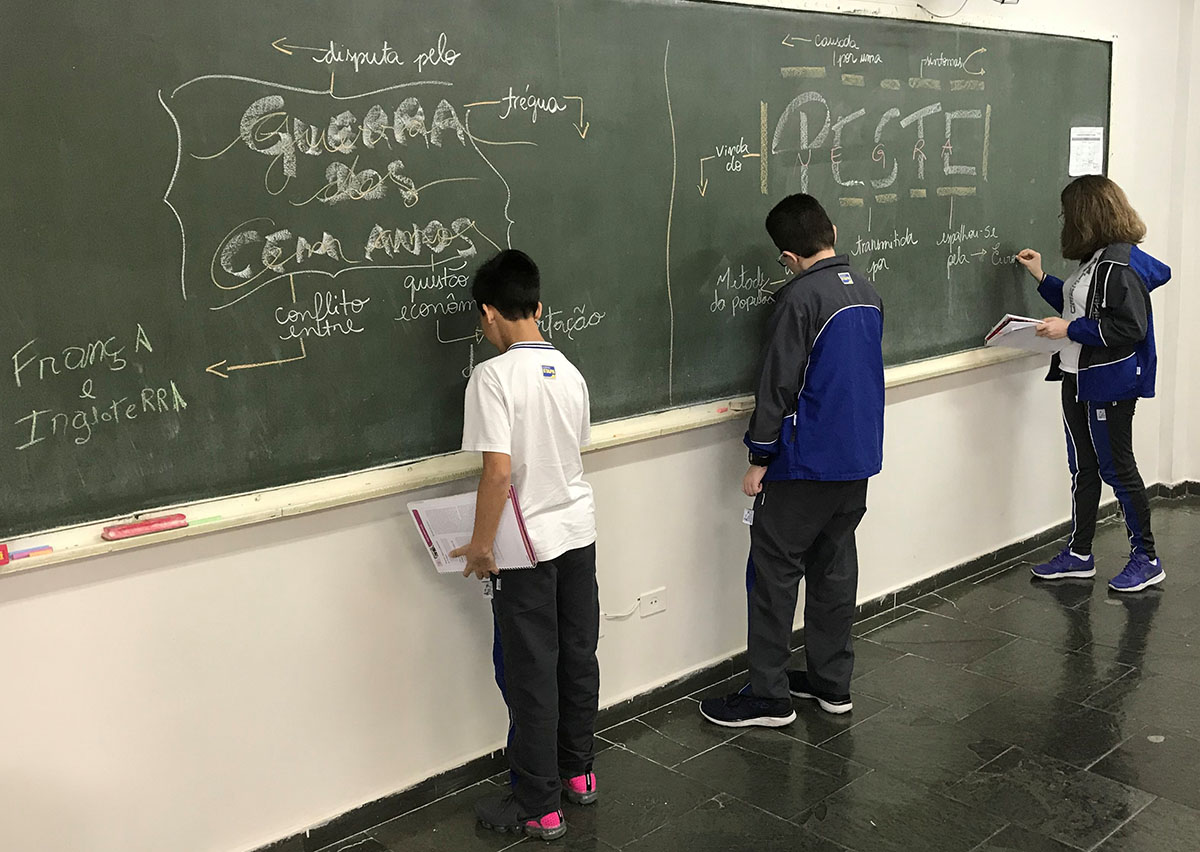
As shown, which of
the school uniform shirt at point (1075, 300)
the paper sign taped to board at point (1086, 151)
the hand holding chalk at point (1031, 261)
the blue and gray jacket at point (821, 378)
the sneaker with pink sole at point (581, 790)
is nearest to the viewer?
the sneaker with pink sole at point (581, 790)

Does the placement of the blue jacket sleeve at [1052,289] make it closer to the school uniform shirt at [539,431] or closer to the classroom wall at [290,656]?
the classroom wall at [290,656]

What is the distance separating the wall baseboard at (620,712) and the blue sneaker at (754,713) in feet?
0.77

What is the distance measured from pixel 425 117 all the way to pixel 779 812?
2145 mm

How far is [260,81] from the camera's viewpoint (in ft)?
8.59

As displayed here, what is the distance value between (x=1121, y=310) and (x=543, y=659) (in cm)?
295

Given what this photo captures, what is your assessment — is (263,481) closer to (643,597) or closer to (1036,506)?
(643,597)

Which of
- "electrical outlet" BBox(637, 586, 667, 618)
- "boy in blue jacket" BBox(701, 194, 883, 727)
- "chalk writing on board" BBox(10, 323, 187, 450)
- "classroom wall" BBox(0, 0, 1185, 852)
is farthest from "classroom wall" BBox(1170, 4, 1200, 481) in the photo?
"chalk writing on board" BBox(10, 323, 187, 450)

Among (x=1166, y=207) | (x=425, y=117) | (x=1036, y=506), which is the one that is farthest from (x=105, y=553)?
(x=1166, y=207)

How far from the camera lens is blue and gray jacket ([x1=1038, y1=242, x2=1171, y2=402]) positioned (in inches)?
178

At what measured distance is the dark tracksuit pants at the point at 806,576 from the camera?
11.9 feet

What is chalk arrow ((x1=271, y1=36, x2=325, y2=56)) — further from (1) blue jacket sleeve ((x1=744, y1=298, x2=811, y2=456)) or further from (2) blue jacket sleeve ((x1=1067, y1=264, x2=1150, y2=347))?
(2) blue jacket sleeve ((x1=1067, y1=264, x2=1150, y2=347))

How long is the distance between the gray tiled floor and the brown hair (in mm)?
1544

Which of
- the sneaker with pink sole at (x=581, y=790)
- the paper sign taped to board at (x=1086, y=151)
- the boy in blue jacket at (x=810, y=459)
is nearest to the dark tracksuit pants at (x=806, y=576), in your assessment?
the boy in blue jacket at (x=810, y=459)

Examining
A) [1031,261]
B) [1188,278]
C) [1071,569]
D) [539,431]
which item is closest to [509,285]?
[539,431]
